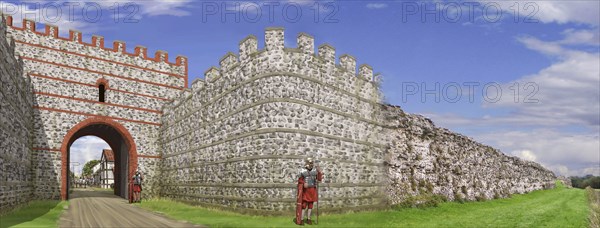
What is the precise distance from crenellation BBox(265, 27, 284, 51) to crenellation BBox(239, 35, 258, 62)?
2.36 feet

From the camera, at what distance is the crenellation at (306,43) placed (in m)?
15.5

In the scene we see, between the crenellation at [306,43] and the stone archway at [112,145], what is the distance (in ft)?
47.4

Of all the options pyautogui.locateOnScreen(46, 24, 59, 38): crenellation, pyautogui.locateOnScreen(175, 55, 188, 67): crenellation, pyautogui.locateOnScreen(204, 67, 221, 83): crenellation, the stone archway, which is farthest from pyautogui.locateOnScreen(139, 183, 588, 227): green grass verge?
pyautogui.locateOnScreen(46, 24, 59, 38): crenellation

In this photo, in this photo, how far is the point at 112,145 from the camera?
3156 cm

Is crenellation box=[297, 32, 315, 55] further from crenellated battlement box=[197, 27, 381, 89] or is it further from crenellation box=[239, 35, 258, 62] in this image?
crenellation box=[239, 35, 258, 62]

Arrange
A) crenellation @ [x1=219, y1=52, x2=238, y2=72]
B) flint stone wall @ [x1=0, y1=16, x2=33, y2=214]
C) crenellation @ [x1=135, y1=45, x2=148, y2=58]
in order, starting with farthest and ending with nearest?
crenellation @ [x1=135, y1=45, x2=148, y2=58], crenellation @ [x1=219, y1=52, x2=238, y2=72], flint stone wall @ [x1=0, y1=16, x2=33, y2=214]

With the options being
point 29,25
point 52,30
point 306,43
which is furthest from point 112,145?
point 306,43

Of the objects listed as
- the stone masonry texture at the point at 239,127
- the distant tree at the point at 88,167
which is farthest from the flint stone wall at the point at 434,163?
the distant tree at the point at 88,167

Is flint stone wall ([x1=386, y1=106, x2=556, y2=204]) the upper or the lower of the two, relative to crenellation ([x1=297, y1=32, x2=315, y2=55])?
lower

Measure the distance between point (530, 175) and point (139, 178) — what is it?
95.6 ft

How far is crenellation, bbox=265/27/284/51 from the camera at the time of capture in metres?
15.1

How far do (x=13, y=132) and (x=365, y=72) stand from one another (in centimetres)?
1346

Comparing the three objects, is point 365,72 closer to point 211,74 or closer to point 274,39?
point 274,39

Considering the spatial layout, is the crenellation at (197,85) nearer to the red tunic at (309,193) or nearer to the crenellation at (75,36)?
the crenellation at (75,36)
